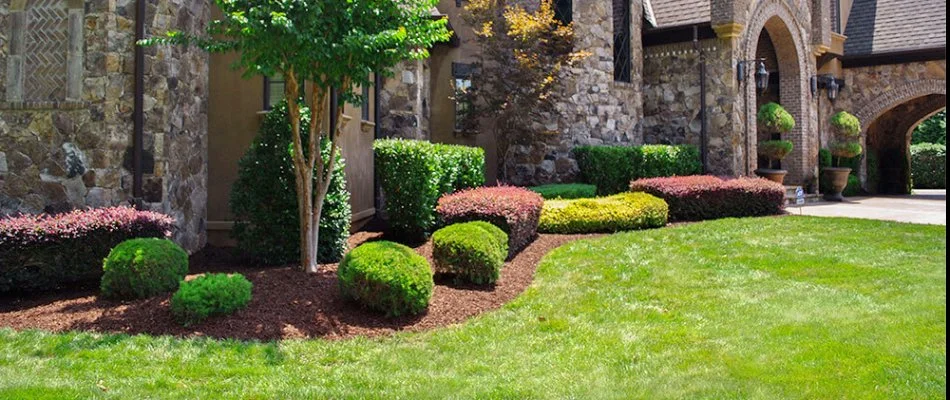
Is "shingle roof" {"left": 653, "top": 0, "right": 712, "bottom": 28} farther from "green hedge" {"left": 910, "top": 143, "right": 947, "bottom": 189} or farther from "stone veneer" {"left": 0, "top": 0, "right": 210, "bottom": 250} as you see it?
"green hedge" {"left": 910, "top": 143, "right": 947, "bottom": 189}

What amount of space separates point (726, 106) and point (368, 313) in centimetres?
1329

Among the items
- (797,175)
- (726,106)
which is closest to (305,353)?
(726,106)

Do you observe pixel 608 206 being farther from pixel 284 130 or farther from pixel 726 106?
pixel 726 106

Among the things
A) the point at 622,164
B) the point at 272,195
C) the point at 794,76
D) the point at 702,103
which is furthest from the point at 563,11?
the point at 272,195

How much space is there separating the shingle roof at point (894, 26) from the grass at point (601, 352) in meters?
16.2

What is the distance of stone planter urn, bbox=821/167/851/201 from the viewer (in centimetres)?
1992

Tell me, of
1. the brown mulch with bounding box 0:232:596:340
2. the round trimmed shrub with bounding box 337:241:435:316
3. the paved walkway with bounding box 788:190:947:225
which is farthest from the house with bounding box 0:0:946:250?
the round trimmed shrub with bounding box 337:241:435:316

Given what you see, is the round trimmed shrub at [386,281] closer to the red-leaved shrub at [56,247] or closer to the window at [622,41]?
the red-leaved shrub at [56,247]

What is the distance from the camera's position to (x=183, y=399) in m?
4.20

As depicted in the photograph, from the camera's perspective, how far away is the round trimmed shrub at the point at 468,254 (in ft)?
24.2

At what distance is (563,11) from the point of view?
51.4ft

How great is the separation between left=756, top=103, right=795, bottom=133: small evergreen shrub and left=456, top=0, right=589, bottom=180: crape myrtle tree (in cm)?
635

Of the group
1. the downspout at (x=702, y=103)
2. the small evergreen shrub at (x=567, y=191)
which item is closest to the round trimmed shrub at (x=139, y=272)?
the small evergreen shrub at (x=567, y=191)

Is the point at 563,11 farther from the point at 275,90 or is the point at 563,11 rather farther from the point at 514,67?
the point at 275,90
